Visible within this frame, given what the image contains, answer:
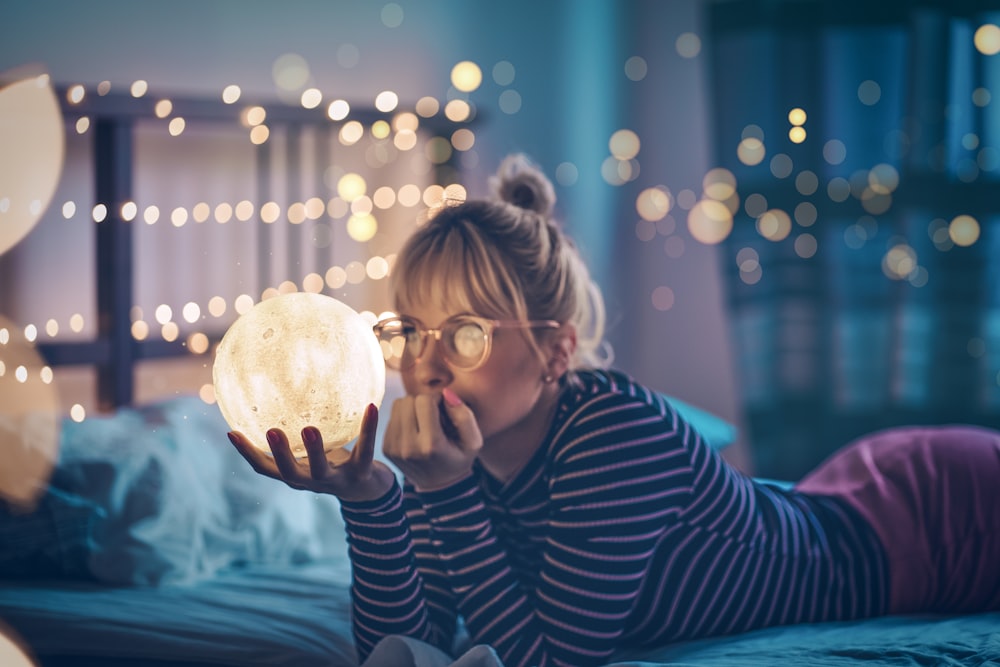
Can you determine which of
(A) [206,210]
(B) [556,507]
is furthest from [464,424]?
(A) [206,210]

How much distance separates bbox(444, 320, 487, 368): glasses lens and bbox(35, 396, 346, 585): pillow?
632mm

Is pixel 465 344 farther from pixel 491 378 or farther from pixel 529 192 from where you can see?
pixel 529 192

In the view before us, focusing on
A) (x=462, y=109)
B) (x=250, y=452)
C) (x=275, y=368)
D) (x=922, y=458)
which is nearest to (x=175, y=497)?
(x=250, y=452)

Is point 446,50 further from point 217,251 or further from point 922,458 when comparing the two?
point 922,458

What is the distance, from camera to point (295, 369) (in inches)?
33.1

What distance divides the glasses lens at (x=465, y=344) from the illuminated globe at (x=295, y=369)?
27 centimetres

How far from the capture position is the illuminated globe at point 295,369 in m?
0.84

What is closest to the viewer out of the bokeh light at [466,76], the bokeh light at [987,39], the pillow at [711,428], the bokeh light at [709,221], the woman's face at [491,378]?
the woman's face at [491,378]

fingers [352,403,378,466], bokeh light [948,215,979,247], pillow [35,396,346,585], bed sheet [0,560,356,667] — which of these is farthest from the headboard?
bokeh light [948,215,979,247]

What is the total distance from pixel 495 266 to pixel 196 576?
71 centimetres

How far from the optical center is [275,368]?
84 cm

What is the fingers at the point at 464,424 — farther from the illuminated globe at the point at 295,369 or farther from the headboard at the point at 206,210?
the headboard at the point at 206,210

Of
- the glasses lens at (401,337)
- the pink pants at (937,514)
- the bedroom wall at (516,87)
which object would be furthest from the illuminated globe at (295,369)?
the bedroom wall at (516,87)

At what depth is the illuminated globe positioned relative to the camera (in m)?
0.84
